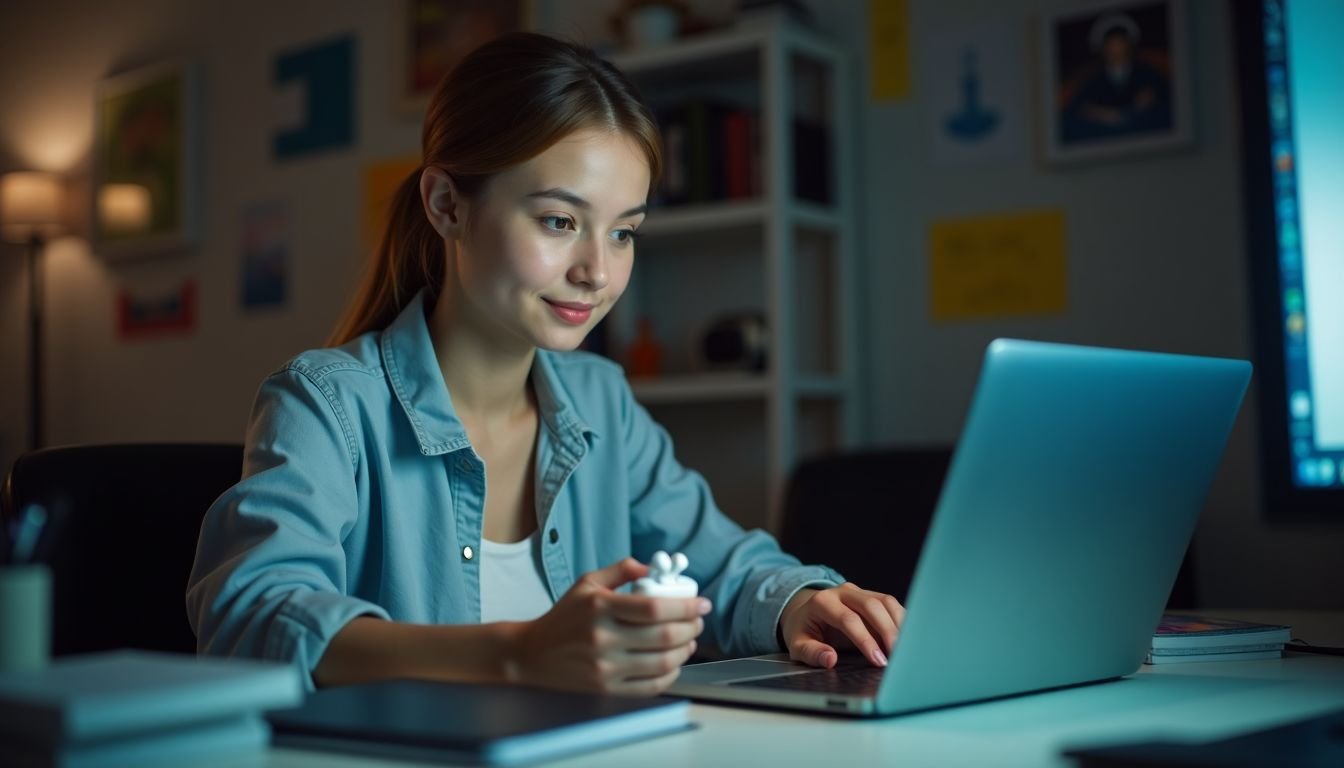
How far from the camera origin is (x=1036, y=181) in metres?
2.14

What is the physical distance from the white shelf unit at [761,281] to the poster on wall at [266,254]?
107cm

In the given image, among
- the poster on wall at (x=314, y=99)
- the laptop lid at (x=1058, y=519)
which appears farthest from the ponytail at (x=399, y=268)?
the poster on wall at (x=314, y=99)

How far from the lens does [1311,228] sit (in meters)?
1.29

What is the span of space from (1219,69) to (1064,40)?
0.24 m

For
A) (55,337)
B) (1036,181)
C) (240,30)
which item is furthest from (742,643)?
(55,337)

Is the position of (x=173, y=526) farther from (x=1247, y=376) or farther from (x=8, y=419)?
(x=8, y=419)

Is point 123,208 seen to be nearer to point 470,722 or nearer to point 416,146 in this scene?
point 416,146

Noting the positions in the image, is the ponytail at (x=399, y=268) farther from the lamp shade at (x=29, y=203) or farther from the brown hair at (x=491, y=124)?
the lamp shade at (x=29, y=203)

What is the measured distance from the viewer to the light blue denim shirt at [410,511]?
3.01ft

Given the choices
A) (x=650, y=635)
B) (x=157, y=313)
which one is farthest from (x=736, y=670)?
(x=157, y=313)

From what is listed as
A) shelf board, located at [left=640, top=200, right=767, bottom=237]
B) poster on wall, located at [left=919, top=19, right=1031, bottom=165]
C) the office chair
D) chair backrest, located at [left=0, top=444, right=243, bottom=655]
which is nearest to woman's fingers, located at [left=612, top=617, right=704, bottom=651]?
chair backrest, located at [left=0, top=444, right=243, bottom=655]

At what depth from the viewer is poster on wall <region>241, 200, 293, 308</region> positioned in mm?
3191

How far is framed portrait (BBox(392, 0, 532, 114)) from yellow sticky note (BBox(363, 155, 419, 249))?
12 cm

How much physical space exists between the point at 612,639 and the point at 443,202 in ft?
2.19
